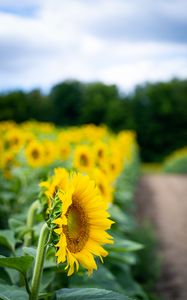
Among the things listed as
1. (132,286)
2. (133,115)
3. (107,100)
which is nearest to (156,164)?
(133,115)

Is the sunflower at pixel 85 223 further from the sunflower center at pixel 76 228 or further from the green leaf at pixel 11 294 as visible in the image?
the green leaf at pixel 11 294

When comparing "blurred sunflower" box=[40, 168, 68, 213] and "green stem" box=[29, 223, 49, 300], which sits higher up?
"blurred sunflower" box=[40, 168, 68, 213]

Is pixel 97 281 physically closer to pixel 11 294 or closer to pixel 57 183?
pixel 57 183

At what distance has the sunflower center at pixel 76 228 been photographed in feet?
4.78

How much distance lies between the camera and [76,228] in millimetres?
1496

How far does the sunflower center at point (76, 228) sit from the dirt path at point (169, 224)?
12.8 feet

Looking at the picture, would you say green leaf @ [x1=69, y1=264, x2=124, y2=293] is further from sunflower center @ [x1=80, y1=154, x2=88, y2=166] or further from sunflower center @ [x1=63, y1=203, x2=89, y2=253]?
sunflower center @ [x1=80, y1=154, x2=88, y2=166]

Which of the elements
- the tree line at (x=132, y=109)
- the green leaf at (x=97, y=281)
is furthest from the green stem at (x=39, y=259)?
the tree line at (x=132, y=109)

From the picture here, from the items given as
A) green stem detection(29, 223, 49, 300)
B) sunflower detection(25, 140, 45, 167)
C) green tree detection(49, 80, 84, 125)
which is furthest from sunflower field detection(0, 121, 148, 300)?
green tree detection(49, 80, 84, 125)

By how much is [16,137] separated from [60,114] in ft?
124

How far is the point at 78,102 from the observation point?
43.8m

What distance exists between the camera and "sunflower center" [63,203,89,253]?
4.78 ft

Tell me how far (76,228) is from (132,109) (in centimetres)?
4028

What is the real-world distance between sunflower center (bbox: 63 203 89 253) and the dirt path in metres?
3.91
